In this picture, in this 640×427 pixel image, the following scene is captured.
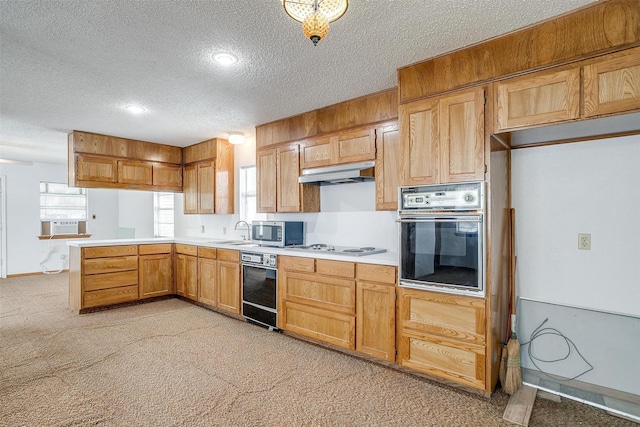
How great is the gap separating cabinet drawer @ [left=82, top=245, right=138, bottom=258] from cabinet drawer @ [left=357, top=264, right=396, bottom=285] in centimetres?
348

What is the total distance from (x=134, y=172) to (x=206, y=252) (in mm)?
1741

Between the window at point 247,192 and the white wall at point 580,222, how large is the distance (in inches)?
134

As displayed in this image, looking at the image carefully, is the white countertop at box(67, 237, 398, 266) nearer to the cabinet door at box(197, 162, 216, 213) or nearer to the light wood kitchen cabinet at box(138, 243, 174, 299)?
the light wood kitchen cabinet at box(138, 243, 174, 299)

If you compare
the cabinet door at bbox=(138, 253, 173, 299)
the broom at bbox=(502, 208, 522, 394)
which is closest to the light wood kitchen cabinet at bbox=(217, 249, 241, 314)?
the cabinet door at bbox=(138, 253, 173, 299)

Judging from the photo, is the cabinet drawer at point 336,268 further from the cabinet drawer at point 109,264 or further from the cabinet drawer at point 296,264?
the cabinet drawer at point 109,264

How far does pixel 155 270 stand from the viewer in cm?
502

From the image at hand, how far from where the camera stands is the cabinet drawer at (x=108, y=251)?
4.39 meters

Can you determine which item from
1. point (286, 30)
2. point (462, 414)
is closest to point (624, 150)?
point (462, 414)

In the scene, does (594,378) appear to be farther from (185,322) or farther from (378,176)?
(185,322)

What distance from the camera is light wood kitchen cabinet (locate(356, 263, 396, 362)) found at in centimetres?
278

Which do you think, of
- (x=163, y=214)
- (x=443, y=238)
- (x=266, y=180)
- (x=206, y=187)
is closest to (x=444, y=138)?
(x=443, y=238)

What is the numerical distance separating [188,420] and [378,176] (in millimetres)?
2395

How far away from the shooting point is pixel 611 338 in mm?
2369

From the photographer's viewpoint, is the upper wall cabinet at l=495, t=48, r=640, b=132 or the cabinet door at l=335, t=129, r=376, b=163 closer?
the upper wall cabinet at l=495, t=48, r=640, b=132
